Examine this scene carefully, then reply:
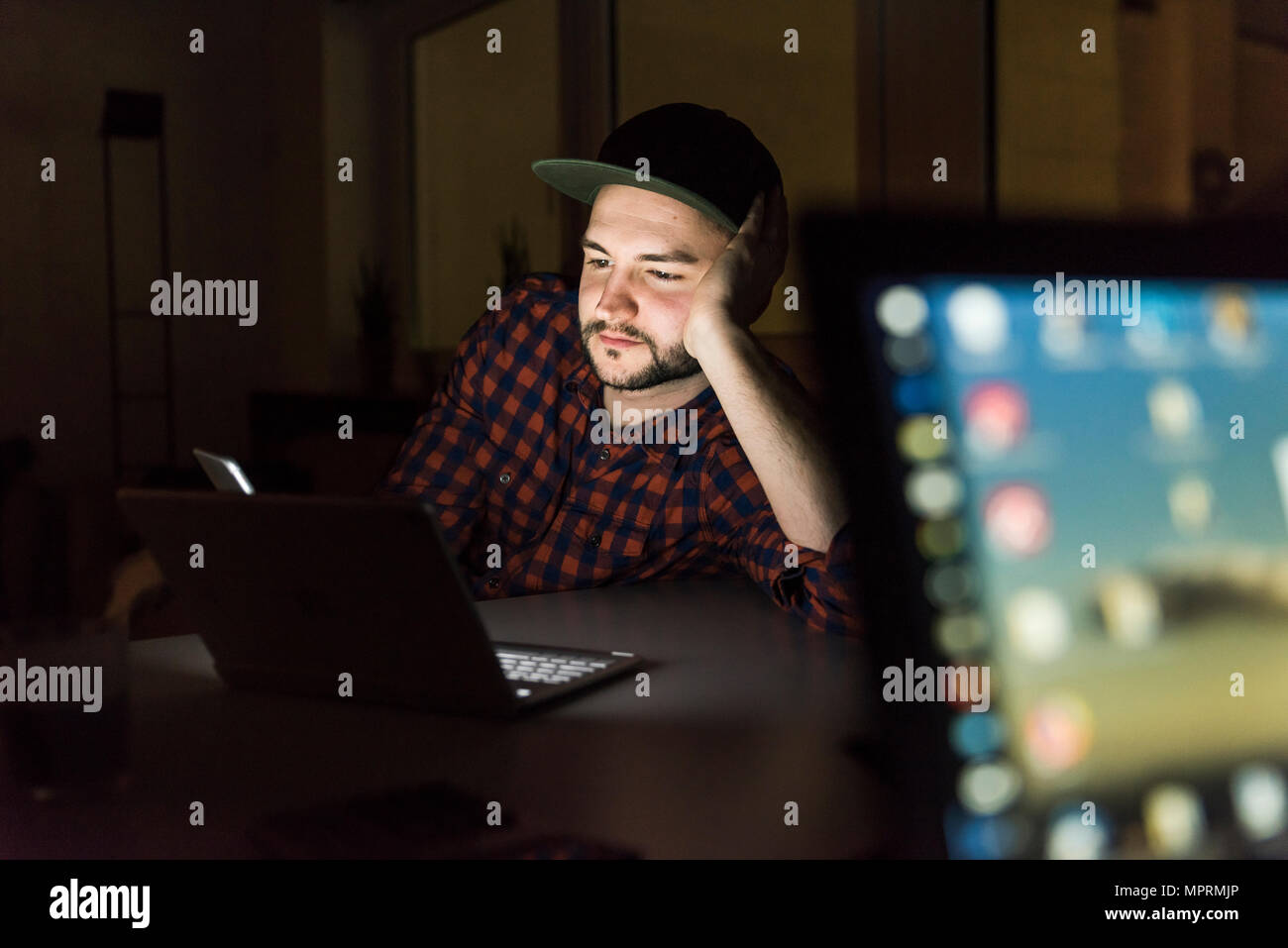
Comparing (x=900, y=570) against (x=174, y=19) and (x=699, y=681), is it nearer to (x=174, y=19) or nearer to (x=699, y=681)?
(x=699, y=681)

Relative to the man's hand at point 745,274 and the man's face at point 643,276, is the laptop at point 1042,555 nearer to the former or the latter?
the man's hand at point 745,274

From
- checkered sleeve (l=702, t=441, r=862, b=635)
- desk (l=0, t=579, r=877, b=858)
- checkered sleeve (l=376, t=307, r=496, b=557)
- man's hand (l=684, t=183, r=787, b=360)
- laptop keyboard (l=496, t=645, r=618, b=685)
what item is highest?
man's hand (l=684, t=183, r=787, b=360)

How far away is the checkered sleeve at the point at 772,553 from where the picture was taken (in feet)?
3.49

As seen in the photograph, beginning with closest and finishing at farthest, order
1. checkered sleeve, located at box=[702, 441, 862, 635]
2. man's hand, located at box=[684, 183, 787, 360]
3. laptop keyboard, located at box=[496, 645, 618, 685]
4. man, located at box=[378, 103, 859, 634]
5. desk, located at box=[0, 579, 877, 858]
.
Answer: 1. desk, located at box=[0, 579, 877, 858]
2. laptop keyboard, located at box=[496, 645, 618, 685]
3. checkered sleeve, located at box=[702, 441, 862, 635]
4. man's hand, located at box=[684, 183, 787, 360]
5. man, located at box=[378, 103, 859, 634]

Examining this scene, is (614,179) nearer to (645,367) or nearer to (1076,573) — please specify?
(645,367)

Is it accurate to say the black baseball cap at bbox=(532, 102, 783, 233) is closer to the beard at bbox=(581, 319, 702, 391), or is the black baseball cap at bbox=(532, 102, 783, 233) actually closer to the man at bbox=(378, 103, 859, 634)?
the man at bbox=(378, 103, 859, 634)

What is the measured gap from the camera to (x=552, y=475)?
5.95 ft

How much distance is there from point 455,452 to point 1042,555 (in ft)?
5.12

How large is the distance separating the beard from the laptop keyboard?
78 cm

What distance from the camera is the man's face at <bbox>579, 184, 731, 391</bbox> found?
162 cm

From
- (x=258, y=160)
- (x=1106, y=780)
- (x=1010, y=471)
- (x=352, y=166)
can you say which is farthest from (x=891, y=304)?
(x=258, y=160)

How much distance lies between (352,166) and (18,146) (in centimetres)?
142

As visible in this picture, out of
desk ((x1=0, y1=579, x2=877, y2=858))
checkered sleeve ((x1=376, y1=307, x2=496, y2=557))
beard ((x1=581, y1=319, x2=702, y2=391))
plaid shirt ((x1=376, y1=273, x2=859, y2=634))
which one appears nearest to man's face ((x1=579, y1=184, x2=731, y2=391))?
beard ((x1=581, y1=319, x2=702, y2=391))

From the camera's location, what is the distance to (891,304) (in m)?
0.43
